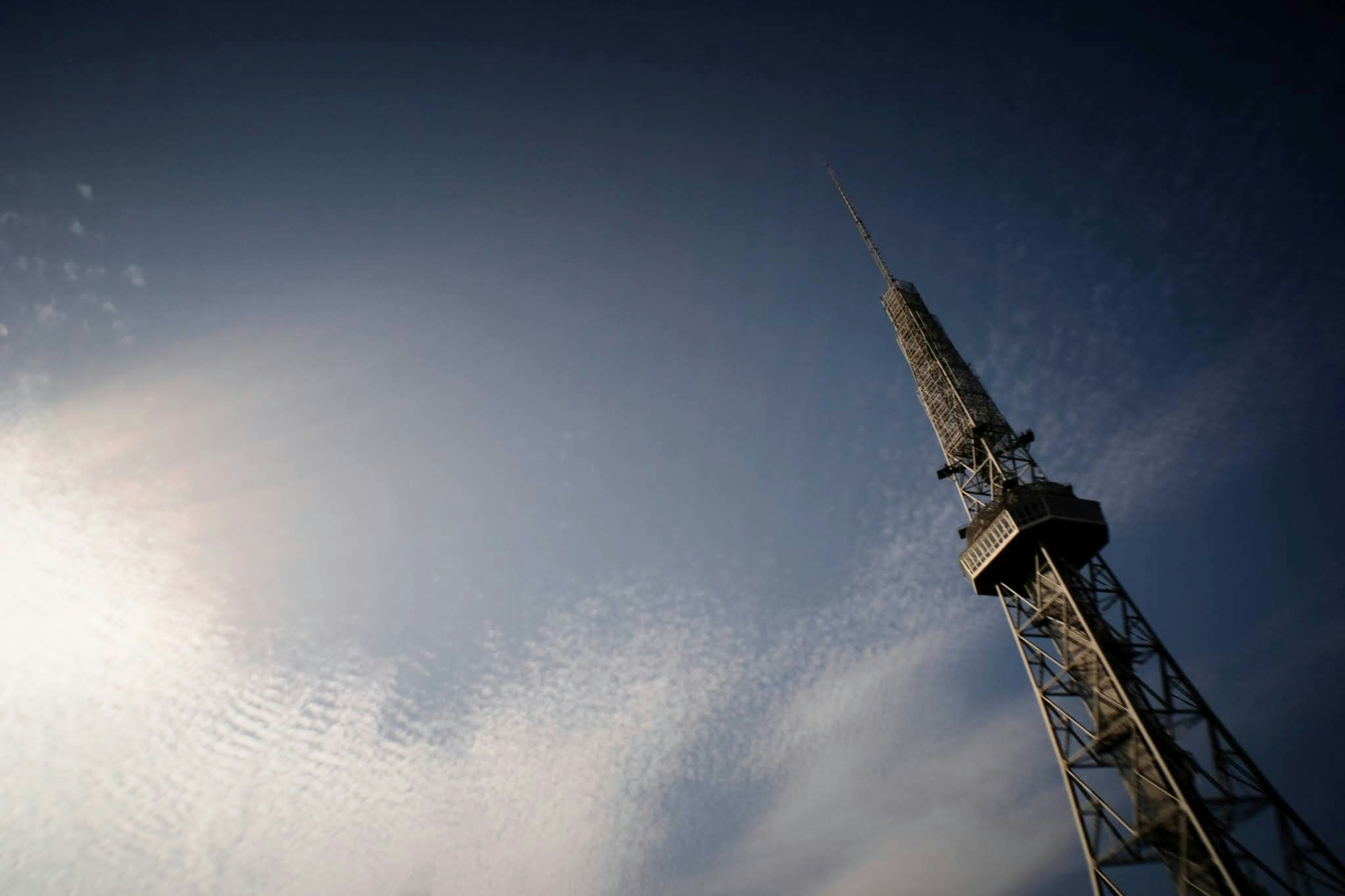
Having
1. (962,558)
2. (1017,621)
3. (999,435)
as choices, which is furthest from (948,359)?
(1017,621)

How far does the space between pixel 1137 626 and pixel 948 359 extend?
29.0 meters

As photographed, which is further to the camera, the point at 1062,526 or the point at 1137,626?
the point at 1062,526

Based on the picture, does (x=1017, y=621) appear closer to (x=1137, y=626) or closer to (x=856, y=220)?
(x=1137, y=626)

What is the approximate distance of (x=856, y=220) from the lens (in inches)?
2662

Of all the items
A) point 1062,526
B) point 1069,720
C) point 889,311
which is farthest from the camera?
point 889,311

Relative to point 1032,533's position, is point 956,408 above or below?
above

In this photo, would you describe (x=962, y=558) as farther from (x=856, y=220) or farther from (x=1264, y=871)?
(x=856, y=220)

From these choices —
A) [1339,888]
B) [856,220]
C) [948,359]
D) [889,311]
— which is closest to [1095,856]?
[1339,888]

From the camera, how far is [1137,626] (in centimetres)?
3788

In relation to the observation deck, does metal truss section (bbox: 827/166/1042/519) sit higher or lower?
higher

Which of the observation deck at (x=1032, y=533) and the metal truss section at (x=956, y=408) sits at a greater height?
the metal truss section at (x=956, y=408)

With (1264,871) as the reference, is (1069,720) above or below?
above

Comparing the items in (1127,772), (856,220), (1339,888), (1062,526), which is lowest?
(1339,888)

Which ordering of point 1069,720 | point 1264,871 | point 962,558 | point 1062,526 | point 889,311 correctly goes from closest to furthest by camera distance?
point 1264,871 → point 1069,720 → point 1062,526 → point 962,558 → point 889,311
